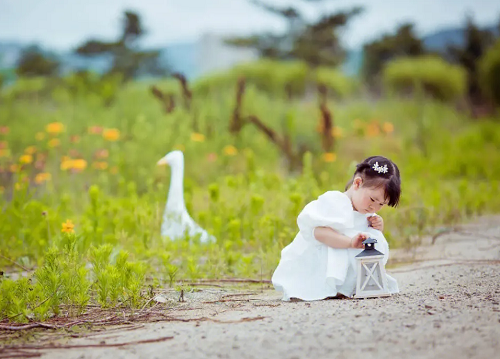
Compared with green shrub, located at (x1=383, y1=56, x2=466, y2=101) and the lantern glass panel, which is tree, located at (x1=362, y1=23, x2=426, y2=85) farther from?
the lantern glass panel

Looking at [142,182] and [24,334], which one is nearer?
[24,334]

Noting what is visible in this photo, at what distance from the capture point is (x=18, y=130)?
24.2ft

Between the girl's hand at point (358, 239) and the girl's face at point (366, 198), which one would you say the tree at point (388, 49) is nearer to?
the girl's face at point (366, 198)

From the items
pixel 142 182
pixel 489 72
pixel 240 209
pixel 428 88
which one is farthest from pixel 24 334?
pixel 428 88

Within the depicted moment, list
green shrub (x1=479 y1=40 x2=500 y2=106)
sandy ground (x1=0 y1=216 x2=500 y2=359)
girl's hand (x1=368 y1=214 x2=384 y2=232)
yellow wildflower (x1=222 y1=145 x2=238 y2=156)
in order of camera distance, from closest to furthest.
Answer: sandy ground (x1=0 y1=216 x2=500 y2=359), girl's hand (x1=368 y1=214 x2=384 y2=232), yellow wildflower (x1=222 y1=145 x2=238 y2=156), green shrub (x1=479 y1=40 x2=500 y2=106)

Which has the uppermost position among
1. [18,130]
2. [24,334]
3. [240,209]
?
[18,130]

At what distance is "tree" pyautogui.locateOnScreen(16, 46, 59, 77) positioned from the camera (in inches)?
575

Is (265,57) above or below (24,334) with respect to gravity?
above

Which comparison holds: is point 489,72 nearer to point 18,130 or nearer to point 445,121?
point 445,121

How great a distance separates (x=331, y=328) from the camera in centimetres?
204

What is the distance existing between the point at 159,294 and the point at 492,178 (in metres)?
5.00

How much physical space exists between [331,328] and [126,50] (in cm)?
1465

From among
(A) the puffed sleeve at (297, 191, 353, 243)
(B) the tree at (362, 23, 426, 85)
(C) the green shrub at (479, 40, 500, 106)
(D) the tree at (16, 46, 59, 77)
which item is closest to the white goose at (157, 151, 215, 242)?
(A) the puffed sleeve at (297, 191, 353, 243)

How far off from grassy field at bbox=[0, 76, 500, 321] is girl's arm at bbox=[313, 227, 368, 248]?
746 millimetres
